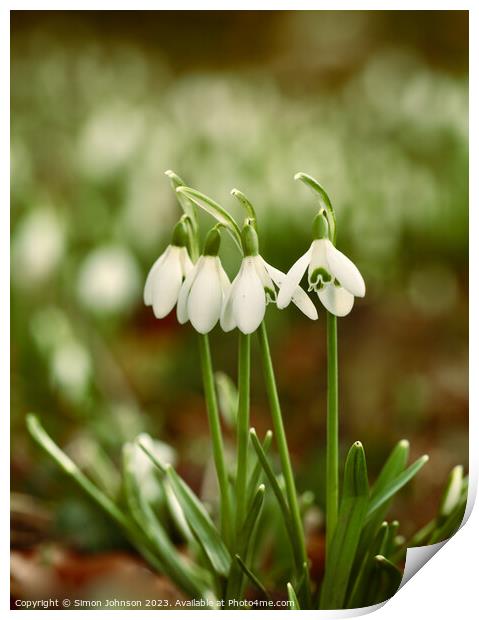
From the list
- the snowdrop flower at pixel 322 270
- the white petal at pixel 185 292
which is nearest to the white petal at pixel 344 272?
the snowdrop flower at pixel 322 270

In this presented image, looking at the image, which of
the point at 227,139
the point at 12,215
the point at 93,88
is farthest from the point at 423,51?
the point at 12,215

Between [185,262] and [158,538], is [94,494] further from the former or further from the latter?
[185,262]

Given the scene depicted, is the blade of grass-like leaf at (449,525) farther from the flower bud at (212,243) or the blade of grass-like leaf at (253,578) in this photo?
the flower bud at (212,243)

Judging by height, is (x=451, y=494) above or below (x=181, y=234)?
below

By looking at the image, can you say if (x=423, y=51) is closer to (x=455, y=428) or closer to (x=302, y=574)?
(x=455, y=428)

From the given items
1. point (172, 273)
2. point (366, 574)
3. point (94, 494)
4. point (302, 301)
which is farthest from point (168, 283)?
point (366, 574)

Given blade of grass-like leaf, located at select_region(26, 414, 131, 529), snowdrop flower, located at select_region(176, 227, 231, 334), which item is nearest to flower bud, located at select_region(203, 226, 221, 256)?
snowdrop flower, located at select_region(176, 227, 231, 334)

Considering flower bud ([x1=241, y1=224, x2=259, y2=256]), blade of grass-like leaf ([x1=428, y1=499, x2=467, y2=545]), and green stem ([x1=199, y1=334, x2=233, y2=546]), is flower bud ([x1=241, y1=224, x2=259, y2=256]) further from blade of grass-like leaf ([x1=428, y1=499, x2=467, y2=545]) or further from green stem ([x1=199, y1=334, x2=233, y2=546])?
blade of grass-like leaf ([x1=428, y1=499, x2=467, y2=545])
